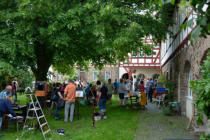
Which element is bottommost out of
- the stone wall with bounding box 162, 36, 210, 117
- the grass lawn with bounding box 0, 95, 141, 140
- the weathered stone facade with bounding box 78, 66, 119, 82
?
the grass lawn with bounding box 0, 95, 141, 140

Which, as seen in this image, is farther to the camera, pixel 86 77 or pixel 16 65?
pixel 86 77

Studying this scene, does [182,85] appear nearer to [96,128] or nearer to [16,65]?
[96,128]

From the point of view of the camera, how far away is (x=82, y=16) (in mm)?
9617

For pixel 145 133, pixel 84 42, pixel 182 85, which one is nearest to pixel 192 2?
pixel 145 133

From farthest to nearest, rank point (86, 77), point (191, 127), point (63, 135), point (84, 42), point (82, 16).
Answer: point (86, 77), point (84, 42), point (82, 16), point (191, 127), point (63, 135)

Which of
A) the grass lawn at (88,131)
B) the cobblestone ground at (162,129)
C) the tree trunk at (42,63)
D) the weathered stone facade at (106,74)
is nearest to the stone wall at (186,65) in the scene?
the cobblestone ground at (162,129)

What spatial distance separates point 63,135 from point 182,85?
6.33 meters

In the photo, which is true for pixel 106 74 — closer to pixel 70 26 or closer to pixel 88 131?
pixel 70 26

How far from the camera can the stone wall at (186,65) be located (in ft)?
24.4

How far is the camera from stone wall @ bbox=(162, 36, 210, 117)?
743 cm

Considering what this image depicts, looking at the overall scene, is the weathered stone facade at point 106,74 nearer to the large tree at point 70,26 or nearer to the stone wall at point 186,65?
the stone wall at point 186,65

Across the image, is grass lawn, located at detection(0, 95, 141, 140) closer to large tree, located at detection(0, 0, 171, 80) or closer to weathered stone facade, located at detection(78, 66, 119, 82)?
large tree, located at detection(0, 0, 171, 80)

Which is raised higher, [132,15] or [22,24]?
[132,15]

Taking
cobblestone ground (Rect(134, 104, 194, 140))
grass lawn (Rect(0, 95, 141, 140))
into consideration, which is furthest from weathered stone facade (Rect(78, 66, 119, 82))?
grass lawn (Rect(0, 95, 141, 140))
